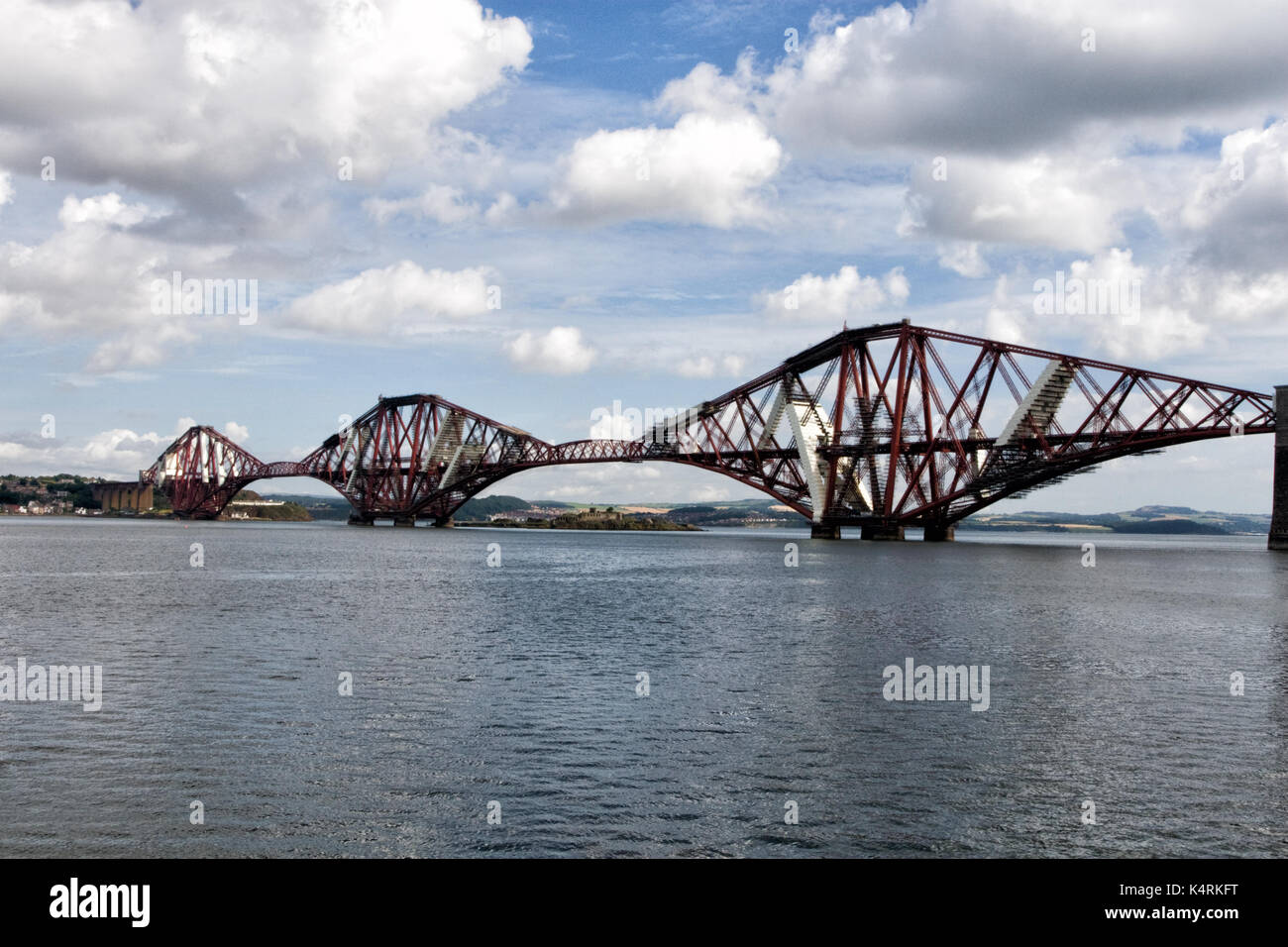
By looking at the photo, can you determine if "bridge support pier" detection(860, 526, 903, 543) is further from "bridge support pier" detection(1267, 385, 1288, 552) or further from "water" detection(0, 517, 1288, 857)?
"water" detection(0, 517, 1288, 857)

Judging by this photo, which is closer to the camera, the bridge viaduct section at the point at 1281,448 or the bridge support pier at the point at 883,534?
the bridge viaduct section at the point at 1281,448

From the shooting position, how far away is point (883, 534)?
130 metres

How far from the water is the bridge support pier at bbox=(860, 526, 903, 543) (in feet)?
266

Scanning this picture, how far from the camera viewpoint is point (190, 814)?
51.4 feet

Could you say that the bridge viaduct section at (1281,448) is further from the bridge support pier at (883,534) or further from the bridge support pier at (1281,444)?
the bridge support pier at (883,534)

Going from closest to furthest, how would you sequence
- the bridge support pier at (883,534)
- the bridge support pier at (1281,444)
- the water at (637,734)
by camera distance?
1. the water at (637,734)
2. the bridge support pier at (1281,444)
3. the bridge support pier at (883,534)

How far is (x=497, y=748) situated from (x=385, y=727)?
3.19 meters

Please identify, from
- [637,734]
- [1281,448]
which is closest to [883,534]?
[1281,448]

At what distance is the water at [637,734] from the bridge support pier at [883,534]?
81125 mm

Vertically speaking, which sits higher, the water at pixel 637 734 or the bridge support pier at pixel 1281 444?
the bridge support pier at pixel 1281 444

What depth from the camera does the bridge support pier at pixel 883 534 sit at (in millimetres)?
128625

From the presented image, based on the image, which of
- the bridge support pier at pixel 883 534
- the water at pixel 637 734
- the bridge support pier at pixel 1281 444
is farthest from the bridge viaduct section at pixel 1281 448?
the water at pixel 637 734
